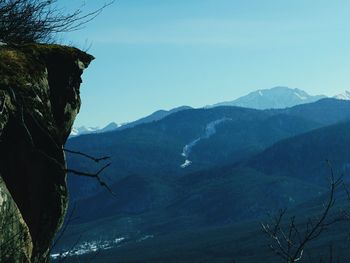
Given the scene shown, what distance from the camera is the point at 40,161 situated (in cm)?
827

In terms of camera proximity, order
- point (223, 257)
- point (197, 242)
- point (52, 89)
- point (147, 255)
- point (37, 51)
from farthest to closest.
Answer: point (197, 242) < point (147, 255) < point (223, 257) < point (52, 89) < point (37, 51)

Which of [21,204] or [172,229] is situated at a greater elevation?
[21,204]

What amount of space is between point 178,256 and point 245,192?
74.4m

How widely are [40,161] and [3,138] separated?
0.83 meters

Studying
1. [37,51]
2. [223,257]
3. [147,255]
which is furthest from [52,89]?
[147,255]

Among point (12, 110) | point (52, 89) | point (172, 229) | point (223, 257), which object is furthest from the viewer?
point (172, 229)

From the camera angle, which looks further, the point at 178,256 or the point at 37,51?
the point at 178,256

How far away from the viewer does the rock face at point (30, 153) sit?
7.35m

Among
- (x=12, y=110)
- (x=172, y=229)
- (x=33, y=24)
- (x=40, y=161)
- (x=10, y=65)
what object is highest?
(x=33, y=24)

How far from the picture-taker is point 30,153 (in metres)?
8.01

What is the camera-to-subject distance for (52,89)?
32.8 ft

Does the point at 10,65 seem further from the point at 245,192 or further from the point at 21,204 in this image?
the point at 245,192

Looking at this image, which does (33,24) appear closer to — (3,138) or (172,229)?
(3,138)

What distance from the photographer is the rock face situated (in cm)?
735
